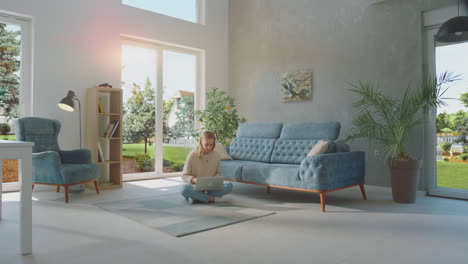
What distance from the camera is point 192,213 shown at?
352 centimetres

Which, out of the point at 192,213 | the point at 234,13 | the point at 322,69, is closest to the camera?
the point at 192,213

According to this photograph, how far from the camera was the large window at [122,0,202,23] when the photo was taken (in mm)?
6251

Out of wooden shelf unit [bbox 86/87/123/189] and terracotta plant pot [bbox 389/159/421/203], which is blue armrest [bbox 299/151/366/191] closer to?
terracotta plant pot [bbox 389/159/421/203]

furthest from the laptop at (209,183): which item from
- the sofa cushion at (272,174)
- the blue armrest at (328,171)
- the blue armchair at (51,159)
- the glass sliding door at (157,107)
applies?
the glass sliding door at (157,107)

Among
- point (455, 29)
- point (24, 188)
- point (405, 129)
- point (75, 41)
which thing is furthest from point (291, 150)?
point (75, 41)

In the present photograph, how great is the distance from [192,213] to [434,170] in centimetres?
334

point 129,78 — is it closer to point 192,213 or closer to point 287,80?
point 287,80

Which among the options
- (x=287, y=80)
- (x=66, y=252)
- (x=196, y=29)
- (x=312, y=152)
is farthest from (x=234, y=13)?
(x=66, y=252)

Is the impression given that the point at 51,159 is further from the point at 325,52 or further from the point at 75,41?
the point at 325,52

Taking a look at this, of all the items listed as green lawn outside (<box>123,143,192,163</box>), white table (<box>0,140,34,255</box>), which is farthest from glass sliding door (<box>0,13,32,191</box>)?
white table (<box>0,140,34,255</box>)

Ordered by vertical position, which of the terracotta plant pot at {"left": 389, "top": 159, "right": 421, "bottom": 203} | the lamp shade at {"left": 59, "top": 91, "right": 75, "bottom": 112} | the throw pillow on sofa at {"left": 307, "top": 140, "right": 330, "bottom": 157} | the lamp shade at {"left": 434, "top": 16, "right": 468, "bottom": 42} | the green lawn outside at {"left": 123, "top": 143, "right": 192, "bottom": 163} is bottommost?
the terracotta plant pot at {"left": 389, "top": 159, "right": 421, "bottom": 203}

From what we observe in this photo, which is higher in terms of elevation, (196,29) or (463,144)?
(196,29)

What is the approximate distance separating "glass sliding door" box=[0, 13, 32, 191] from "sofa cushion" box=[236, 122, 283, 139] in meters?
3.18

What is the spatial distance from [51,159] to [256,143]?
2803mm
